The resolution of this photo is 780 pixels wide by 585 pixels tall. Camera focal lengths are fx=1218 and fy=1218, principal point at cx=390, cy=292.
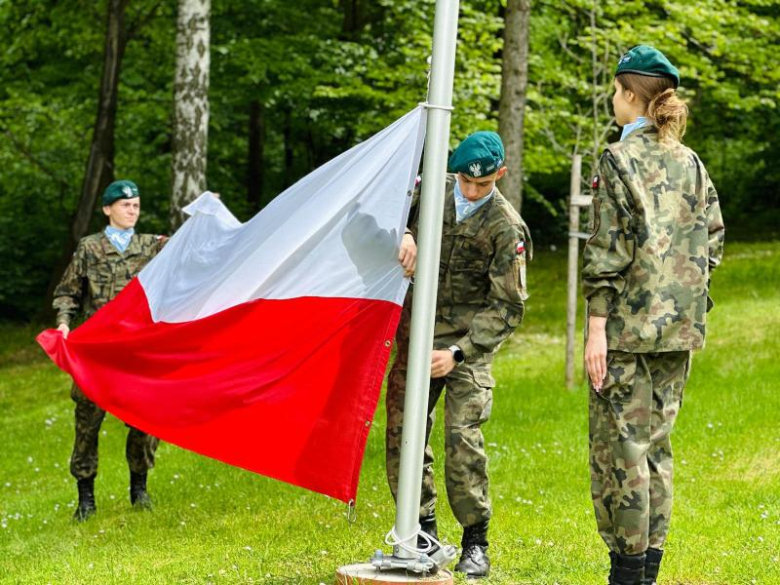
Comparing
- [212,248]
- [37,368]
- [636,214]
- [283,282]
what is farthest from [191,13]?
[636,214]

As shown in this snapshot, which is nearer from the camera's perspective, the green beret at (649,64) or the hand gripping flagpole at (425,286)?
the green beret at (649,64)

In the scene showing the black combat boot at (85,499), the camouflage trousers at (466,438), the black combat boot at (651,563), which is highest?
the camouflage trousers at (466,438)

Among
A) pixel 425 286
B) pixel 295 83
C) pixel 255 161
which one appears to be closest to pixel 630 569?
pixel 425 286

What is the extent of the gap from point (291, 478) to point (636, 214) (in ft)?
6.74

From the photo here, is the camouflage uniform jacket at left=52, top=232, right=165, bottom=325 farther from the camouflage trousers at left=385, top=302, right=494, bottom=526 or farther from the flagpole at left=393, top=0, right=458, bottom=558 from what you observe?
the flagpole at left=393, top=0, right=458, bottom=558

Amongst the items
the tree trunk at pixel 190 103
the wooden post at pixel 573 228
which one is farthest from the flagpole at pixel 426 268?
the tree trunk at pixel 190 103

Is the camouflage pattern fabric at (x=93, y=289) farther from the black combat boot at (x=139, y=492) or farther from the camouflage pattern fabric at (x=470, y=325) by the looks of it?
the camouflage pattern fabric at (x=470, y=325)

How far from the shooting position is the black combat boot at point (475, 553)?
6352 millimetres

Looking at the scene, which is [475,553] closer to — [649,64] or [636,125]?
[636,125]

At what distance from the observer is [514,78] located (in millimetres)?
15328

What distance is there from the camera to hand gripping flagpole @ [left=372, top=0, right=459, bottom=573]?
5512mm

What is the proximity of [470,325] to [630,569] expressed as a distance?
159 cm

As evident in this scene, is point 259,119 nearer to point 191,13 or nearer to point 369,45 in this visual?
point 369,45

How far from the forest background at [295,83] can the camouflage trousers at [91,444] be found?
9.78 m
